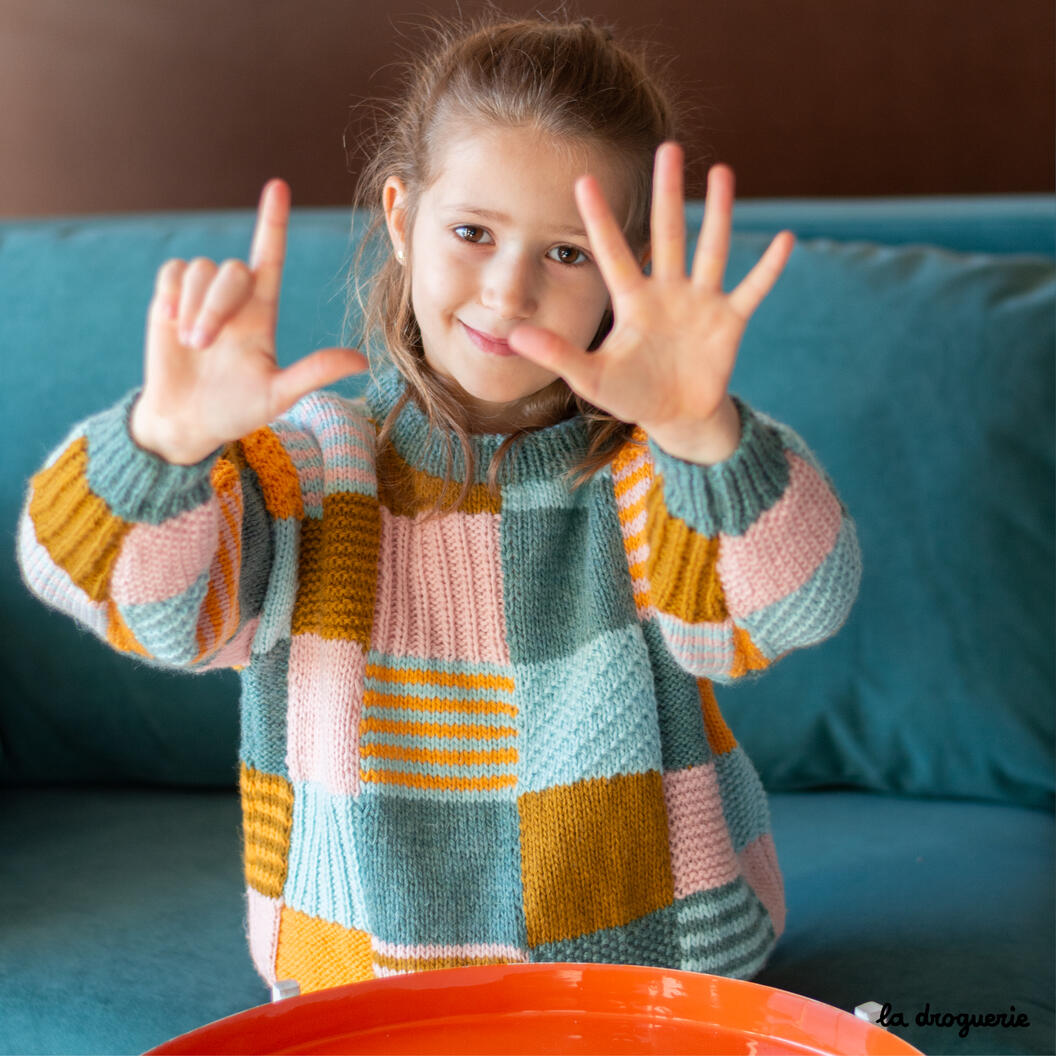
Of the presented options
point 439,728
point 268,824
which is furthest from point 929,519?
point 268,824

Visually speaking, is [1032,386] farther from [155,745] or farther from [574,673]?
[155,745]

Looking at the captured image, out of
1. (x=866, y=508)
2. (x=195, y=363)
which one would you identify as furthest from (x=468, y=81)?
(x=866, y=508)

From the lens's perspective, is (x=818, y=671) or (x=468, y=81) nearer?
(x=468, y=81)

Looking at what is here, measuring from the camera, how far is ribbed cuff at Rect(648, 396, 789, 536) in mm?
707

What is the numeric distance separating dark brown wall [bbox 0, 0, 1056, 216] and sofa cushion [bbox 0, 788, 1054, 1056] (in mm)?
864

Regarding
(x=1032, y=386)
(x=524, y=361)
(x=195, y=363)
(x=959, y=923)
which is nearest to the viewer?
(x=195, y=363)

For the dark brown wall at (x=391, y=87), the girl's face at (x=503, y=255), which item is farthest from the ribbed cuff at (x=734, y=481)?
the dark brown wall at (x=391, y=87)

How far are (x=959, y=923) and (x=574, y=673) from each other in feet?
1.43

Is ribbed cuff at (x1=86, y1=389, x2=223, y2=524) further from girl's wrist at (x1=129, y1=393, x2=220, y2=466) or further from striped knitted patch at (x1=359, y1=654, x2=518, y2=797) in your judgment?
striped knitted patch at (x1=359, y1=654, x2=518, y2=797)

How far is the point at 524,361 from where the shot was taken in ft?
2.76

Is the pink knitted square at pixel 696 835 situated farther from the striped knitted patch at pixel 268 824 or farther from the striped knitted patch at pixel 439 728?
the striped knitted patch at pixel 268 824

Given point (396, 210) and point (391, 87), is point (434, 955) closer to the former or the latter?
point (396, 210)

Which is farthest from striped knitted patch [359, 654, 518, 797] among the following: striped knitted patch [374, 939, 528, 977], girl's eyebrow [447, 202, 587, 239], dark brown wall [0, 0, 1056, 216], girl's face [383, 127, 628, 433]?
dark brown wall [0, 0, 1056, 216]

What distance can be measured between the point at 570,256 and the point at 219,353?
0.89ft
